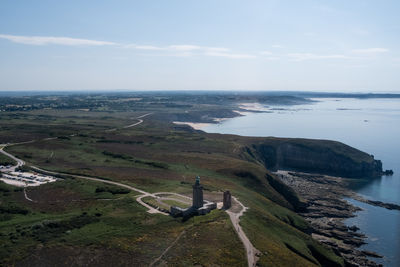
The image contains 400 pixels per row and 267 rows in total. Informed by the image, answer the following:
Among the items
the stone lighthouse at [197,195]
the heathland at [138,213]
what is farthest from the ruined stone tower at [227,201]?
the stone lighthouse at [197,195]

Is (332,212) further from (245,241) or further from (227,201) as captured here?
(245,241)

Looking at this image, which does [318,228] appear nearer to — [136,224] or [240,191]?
[240,191]

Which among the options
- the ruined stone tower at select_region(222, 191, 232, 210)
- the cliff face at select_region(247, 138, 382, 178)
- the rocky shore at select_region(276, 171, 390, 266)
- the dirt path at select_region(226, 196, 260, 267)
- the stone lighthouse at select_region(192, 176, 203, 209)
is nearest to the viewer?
the dirt path at select_region(226, 196, 260, 267)

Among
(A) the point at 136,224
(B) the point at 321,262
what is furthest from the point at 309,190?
(A) the point at 136,224

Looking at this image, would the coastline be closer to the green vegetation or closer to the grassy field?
the grassy field

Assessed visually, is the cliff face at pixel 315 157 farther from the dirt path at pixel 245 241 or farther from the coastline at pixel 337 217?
the dirt path at pixel 245 241

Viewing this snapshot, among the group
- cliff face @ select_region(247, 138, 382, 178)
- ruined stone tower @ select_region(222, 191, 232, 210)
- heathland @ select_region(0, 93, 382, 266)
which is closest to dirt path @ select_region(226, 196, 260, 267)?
heathland @ select_region(0, 93, 382, 266)
